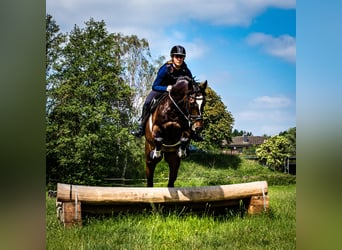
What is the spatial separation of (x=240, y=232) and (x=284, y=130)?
76 centimetres

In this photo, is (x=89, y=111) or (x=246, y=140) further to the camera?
(x=246, y=140)

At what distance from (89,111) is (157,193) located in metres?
0.73

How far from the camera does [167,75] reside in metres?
2.99

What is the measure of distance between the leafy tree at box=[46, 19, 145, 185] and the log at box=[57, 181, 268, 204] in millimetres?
109

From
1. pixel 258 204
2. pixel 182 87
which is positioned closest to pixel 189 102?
pixel 182 87

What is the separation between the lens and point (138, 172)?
3.12m

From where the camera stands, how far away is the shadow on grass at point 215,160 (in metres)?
3.10

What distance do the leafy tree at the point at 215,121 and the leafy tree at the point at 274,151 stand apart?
0.85 ft

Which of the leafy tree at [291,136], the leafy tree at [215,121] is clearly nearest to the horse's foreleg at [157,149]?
the leafy tree at [215,121]

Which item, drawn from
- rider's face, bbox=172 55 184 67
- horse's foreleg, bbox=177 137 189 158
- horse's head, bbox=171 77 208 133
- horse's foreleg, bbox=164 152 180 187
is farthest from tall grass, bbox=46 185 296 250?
rider's face, bbox=172 55 184 67

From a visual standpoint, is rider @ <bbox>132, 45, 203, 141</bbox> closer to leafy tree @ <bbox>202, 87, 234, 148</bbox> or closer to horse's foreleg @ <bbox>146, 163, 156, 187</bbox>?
leafy tree @ <bbox>202, 87, 234, 148</bbox>

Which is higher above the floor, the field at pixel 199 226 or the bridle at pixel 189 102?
the bridle at pixel 189 102

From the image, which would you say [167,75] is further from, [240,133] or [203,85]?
[240,133]

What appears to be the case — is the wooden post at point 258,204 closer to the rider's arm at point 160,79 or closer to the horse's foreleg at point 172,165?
the horse's foreleg at point 172,165
